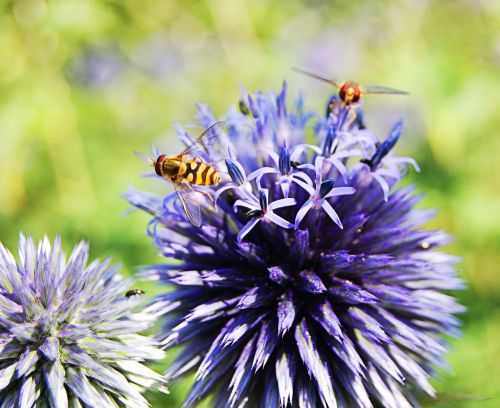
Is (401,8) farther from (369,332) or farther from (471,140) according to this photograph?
(369,332)

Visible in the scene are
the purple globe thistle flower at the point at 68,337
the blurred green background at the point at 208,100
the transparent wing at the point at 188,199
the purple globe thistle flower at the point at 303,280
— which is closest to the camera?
the purple globe thistle flower at the point at 68,337

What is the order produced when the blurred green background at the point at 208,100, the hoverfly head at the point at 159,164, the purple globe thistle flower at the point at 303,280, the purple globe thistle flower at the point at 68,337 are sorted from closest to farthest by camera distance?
1. the purple globe thistle flower at the point at 68,337
2. the purple globe thistle flower at the point at 303,280
3. the hoverfly head at the point at 159,164
4. the blurred green background at the point at 208,100

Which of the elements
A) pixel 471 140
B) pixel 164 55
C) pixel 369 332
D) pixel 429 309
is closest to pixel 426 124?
pixel 471 140

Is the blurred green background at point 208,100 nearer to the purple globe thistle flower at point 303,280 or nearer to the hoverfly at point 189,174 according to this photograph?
the purple globe thistle flower at point 303,280

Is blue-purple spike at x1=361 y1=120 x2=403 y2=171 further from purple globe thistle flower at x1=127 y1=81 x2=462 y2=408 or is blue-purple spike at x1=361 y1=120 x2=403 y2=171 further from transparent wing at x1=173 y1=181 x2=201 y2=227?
transparent wing at x1=173 y1=181 x2=201 y2=227

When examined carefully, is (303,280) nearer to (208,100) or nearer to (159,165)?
(159,165)

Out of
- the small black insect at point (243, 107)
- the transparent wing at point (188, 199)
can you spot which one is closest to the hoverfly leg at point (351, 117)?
the small black insect at point (243, 107)

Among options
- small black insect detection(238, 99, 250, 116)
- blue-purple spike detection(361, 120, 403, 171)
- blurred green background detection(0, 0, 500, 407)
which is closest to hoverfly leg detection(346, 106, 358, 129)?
blue-purple spike detection(361, 120, 403, 171)
